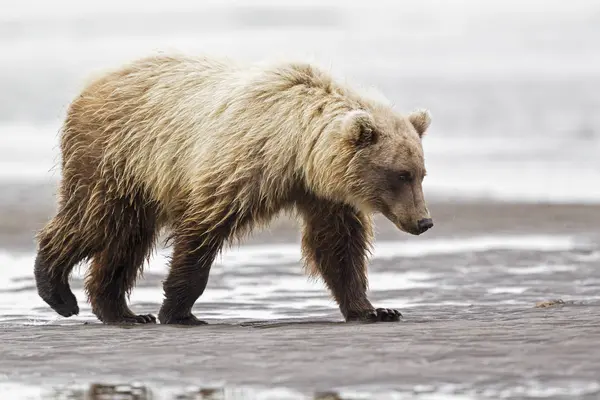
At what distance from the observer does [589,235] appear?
14.0 m

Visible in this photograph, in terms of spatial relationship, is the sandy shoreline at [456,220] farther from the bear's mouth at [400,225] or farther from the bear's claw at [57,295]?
the bear's mouth at [400,225]

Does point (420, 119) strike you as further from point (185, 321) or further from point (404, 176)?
point (185, 321)

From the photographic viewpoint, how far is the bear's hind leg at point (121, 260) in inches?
346

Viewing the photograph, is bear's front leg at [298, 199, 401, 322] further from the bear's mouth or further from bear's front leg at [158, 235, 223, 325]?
bear's front leg at [158, 235, 223, 325]

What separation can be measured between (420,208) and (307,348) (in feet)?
6.55

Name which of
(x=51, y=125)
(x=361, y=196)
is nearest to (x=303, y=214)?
(x=361, y=196)

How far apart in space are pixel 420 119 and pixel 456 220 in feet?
23.6

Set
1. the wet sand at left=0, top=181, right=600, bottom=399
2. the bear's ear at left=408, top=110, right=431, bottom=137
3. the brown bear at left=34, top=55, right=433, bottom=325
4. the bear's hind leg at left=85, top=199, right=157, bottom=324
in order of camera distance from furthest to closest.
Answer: the bear's hind leg at left=85, top=199, right=157, bottom=324
the bear's ear at left=408, top=110, right=431, bottom=137
the brown bear at left=34, top=55, right=433, bottom=325
the wet sand at left=0, top=181, right=600, bottom=399

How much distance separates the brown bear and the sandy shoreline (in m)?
4.58

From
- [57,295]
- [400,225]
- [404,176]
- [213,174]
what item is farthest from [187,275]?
[404,176]

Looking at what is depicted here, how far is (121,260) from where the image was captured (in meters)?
9.06

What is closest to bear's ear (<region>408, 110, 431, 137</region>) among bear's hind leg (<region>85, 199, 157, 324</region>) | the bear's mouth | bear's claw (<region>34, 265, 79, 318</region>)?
the bear's mouth

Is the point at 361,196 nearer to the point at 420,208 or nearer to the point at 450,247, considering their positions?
the point at 420,208

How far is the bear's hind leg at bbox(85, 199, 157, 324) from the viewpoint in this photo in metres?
8.80
